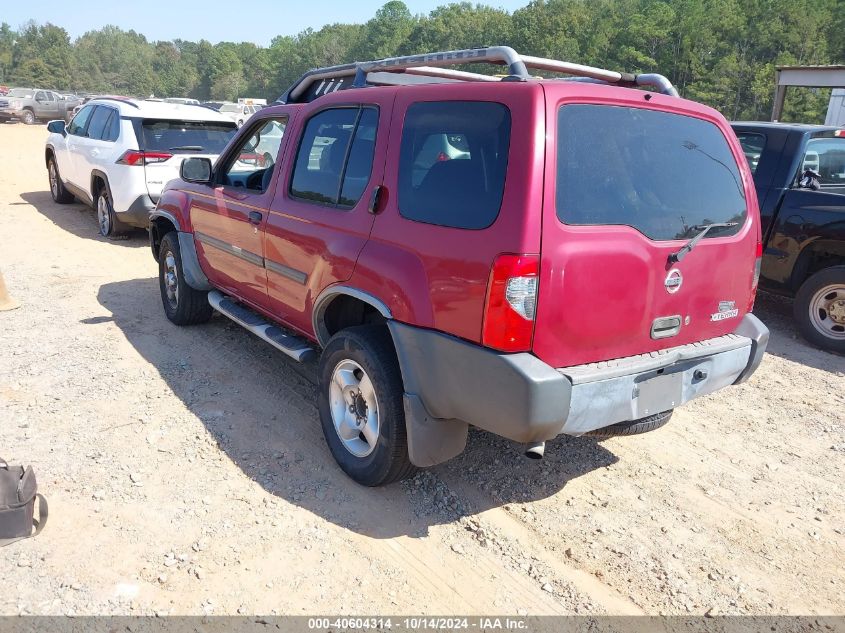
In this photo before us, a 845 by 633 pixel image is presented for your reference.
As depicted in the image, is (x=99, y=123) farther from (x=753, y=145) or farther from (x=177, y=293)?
(x=753, y=145)

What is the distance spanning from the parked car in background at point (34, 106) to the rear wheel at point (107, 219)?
2845cm

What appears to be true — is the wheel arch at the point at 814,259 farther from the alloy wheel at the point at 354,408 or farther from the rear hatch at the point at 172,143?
the rear hatch at the point at 172,143

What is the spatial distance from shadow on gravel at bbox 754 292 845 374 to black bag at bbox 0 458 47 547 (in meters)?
5.63

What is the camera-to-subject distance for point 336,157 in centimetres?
376

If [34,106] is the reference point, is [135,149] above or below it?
below

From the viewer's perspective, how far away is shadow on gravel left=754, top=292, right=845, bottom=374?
18.4ft

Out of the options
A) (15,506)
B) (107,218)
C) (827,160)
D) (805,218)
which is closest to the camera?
(15,506)

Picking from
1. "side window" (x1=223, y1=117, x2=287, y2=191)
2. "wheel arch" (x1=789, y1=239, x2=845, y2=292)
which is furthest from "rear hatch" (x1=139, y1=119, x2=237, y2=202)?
"wheel arch" (x1=789, y1=239, x2=845, y2=292)

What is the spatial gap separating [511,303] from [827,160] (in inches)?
208

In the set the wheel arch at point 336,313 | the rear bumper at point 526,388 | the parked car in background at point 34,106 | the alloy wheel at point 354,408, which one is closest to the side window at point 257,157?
the wheel arch at point 336,313

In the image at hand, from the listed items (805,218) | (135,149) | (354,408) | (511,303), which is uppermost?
(135,149)

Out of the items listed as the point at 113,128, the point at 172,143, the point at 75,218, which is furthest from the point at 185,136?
the point at 75,218

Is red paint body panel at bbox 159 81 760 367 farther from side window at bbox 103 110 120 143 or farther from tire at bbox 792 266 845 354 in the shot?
side window at bbox 103 110 120 143

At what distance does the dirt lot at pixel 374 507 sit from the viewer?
280 cm
